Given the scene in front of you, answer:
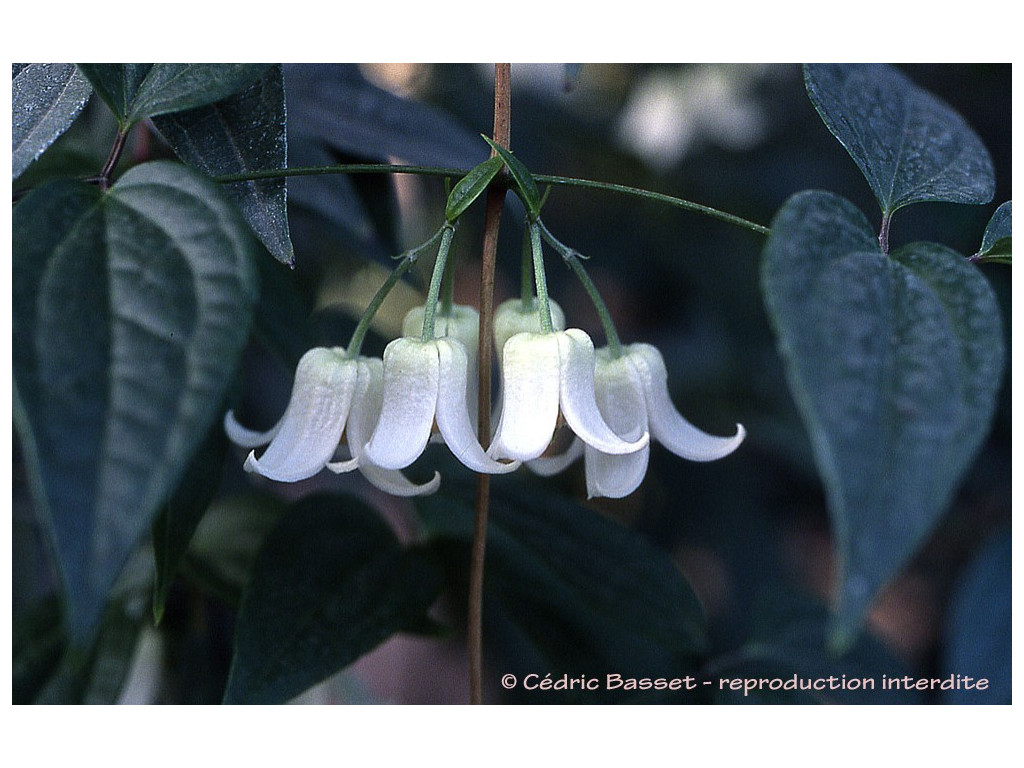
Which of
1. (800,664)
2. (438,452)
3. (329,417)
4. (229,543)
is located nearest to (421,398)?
(329,417)

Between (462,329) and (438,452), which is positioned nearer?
(462,329)

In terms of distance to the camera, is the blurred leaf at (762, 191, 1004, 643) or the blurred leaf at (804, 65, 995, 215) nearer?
the blurred leaf at (762, 191, 1004, 643)

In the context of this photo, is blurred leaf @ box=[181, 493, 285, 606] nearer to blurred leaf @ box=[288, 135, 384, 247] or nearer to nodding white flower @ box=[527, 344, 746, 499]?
blurred leaf @ box=[288, 135, 384, 247]

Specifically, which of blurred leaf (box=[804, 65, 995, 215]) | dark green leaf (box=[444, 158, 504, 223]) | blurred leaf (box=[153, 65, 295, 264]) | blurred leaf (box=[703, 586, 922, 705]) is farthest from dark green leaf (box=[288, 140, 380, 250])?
blurred leaf (box=[703, 586, 922, 705])

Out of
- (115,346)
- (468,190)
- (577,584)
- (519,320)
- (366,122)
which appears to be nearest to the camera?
(115,346)

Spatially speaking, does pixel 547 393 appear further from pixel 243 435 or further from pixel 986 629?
pixel 986 629
